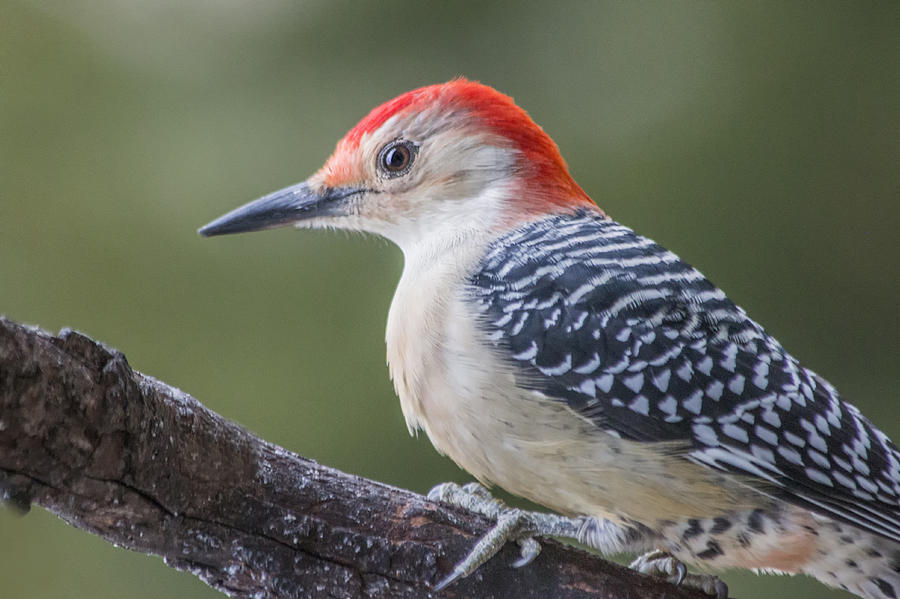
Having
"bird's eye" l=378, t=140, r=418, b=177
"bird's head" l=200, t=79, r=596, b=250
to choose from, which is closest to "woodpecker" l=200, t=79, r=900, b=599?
"bird's head" l=200, t=79, r=596, b=250

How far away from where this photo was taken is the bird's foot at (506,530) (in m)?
2.07

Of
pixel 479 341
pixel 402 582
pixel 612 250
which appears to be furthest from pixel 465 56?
pixel 402 582

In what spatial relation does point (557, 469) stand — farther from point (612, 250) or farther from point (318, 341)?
point (318, 341)

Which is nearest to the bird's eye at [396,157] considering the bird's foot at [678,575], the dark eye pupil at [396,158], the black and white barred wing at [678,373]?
the dark eye pupil at [396,158]

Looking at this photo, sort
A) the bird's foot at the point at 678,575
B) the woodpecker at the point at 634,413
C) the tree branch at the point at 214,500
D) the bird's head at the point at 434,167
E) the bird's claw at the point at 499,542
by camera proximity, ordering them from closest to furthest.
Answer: the tree branch at the point at 214,500 < the bird's claw at the point at 499,542 < the woodpecker at the point at 634,413 < the bird's foot at the point at 678,575 < the bird's head at the point at 434,167

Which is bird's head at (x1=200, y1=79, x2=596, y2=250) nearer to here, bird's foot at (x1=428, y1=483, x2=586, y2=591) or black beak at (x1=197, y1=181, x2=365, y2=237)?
black beak at (x1=197, y1=181, x2=365, y2=237)

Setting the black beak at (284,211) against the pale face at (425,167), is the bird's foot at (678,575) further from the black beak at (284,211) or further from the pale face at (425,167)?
the black beak at (284,211)

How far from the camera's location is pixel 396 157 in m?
2.81

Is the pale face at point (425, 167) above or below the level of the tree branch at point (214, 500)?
above

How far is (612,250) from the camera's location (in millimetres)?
2531

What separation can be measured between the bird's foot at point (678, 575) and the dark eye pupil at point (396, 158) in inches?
51.6

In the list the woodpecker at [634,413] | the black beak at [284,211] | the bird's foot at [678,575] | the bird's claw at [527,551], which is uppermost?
the black beak at [284,211]

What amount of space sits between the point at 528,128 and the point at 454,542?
1312mm

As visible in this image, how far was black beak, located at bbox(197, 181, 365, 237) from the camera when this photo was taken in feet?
9.32
